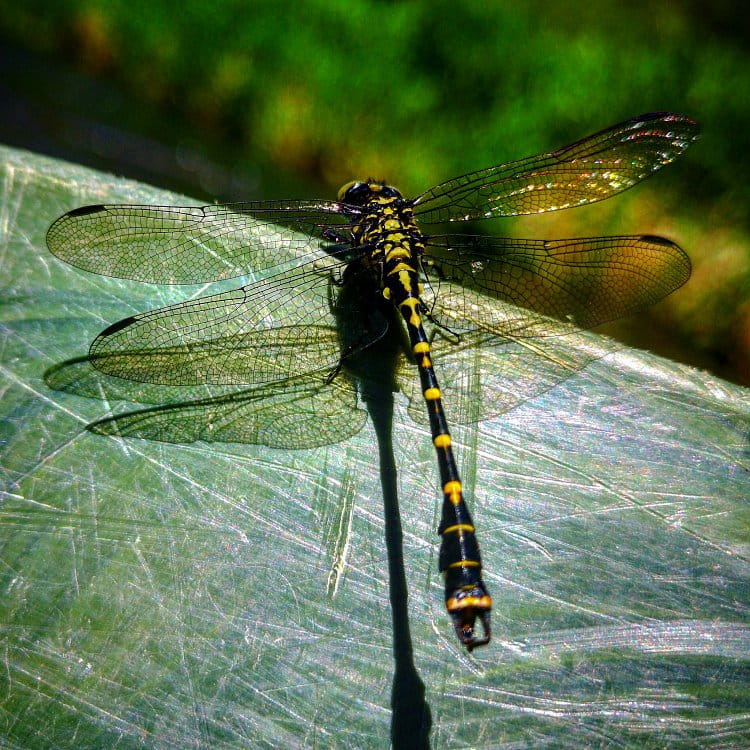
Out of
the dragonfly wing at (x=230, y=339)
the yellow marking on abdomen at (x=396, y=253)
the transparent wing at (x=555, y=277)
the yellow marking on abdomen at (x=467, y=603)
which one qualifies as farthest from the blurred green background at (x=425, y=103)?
the yellow marking on abdomen at (x=467, y=603)

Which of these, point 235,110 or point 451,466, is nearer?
point 451,466

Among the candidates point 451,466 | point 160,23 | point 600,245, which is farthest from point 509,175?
point 160,23

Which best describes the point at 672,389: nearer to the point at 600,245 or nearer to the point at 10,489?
the point at 600,245

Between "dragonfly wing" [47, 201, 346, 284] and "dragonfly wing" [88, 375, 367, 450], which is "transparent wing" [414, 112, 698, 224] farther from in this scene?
"dragonfly wing" [88, 375, 367, 450]

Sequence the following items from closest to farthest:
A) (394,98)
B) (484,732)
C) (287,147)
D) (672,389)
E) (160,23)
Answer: (484,732)
(672,389)
(394,98)
(287,147)
(160,23)

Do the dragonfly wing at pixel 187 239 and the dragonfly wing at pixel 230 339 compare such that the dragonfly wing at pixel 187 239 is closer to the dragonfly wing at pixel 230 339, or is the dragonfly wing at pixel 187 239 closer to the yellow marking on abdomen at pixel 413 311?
the dragonfly wing at pixel 230 339

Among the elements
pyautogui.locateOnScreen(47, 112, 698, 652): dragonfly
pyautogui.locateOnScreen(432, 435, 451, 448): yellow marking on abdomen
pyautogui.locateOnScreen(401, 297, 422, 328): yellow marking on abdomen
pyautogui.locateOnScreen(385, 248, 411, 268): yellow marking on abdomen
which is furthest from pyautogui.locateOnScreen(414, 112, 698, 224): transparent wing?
pyautogui.locateOnScreen(432, 435, 451, 448): yellow marking on abdomen

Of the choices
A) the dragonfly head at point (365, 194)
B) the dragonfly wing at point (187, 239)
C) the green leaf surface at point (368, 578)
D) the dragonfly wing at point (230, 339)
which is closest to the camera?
the green leaf surface at point (368, 578)
